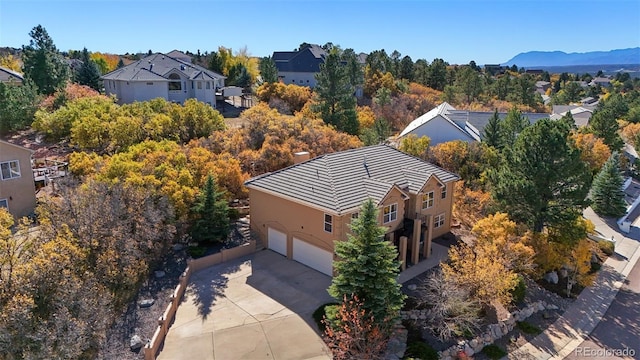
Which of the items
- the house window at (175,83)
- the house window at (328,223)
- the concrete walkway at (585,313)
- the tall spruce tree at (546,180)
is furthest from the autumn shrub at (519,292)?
the house window at (175,83)

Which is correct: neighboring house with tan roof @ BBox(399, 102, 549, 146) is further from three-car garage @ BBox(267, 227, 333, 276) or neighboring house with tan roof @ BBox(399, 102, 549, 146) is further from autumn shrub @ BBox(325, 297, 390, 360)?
autumn shrub @ BBox(325, 297, 390, 360)

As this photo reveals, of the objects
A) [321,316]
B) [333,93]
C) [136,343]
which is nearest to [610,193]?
[333,93]

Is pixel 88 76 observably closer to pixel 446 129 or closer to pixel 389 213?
pixel 446 129

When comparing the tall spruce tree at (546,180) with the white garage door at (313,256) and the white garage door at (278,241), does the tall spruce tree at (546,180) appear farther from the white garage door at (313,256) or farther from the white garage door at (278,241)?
the white garage door at (278,241)

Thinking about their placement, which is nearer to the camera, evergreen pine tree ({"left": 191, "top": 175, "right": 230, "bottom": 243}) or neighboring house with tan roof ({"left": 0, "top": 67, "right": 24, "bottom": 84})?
evergreen pine tree ({"left": 191, "top": 175, "right": 230, "bottom": 243})

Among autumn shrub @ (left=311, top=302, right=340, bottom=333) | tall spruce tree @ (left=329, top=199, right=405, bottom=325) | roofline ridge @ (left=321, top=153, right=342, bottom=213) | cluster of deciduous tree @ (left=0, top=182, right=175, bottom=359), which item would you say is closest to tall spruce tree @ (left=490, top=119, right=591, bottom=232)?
roofline ridge @ (left=321, top=153, right=342, bottom=213)

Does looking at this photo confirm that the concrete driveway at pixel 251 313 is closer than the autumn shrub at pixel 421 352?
Yes

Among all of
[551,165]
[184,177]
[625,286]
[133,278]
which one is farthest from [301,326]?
[625,286]

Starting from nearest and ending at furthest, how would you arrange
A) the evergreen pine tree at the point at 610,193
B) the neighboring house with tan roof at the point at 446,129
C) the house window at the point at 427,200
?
the house window at the point at 427,200 → the evergreen pine tree at the point at 610,193 → the neighboring house with tan roof at the point at 446,129
